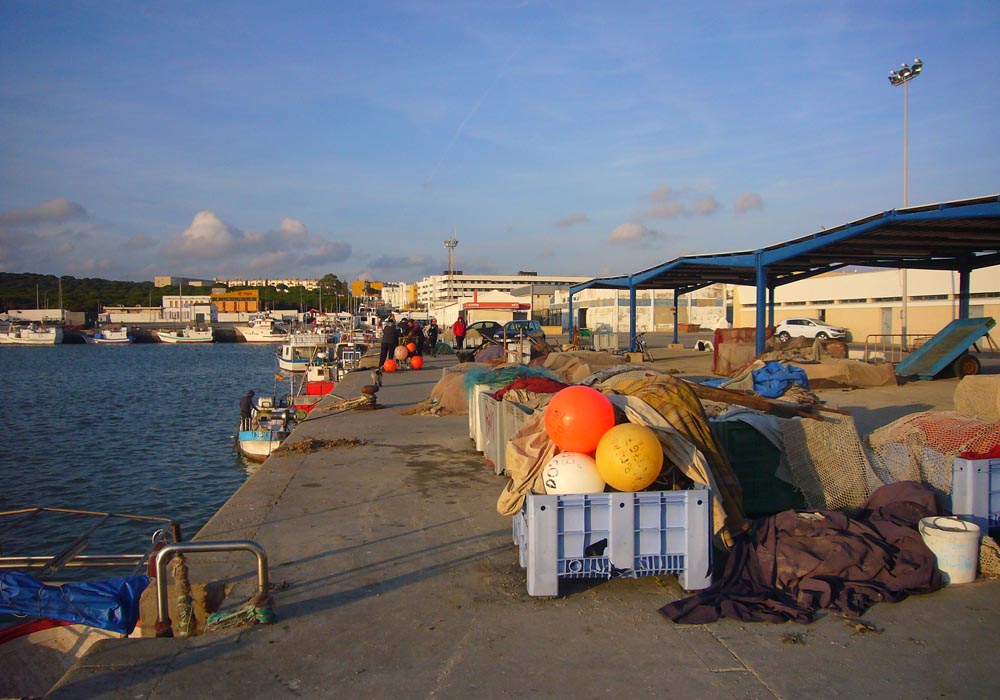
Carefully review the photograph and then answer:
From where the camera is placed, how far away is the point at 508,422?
864 cm

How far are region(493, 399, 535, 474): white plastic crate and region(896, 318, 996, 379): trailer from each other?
1626 cm

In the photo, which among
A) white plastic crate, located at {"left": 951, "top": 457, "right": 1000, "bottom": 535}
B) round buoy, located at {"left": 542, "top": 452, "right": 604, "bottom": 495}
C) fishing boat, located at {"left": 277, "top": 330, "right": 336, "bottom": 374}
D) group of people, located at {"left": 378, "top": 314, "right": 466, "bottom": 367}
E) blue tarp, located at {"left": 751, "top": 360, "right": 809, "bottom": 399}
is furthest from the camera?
fishing boat, located at {"left": 277, "top": 330, "right": 336, "bottom": 374}

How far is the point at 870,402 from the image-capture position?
55.6 feet

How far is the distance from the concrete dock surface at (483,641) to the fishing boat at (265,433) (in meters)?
13.0

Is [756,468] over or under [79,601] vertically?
over

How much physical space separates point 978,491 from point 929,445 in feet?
2.76

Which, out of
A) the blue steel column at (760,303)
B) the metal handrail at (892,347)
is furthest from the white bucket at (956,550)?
the metal handrail at (892,347)

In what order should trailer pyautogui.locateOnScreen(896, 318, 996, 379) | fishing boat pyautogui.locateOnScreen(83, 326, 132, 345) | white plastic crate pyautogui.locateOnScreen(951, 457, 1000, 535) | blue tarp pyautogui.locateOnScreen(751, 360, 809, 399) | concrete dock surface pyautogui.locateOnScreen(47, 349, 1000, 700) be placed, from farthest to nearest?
fishing boat pyautogui.locateOnScreen(83, 326, 132, 345) → trailer pyautogui.locateOnScreen(896, 318, 996, 379) → blue tarp pyautogui.locateOnScreen(751, 360, 809, 399) → white plastic crate pyautogui.locateOnScreen(951, 457, 1000, 535) → concrete dock surface pyautogui.locateOnScreen(47, 349, 1000, 700)

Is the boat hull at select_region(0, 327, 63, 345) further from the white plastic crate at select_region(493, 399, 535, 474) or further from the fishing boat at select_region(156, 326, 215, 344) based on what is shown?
the white plastic crate at select_region(493, 399, 535, 474)

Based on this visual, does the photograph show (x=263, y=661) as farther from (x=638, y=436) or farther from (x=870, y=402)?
(x=870, y=402)

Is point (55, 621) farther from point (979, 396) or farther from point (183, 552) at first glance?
point (979, 396)

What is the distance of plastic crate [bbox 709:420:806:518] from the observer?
7172 millimetres

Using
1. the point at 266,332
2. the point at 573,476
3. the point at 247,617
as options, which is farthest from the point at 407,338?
the point at 266,332

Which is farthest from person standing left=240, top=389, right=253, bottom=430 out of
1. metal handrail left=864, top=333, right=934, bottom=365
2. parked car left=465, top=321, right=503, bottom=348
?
metal handrail left=864, top=333, right=934, bottom=365
